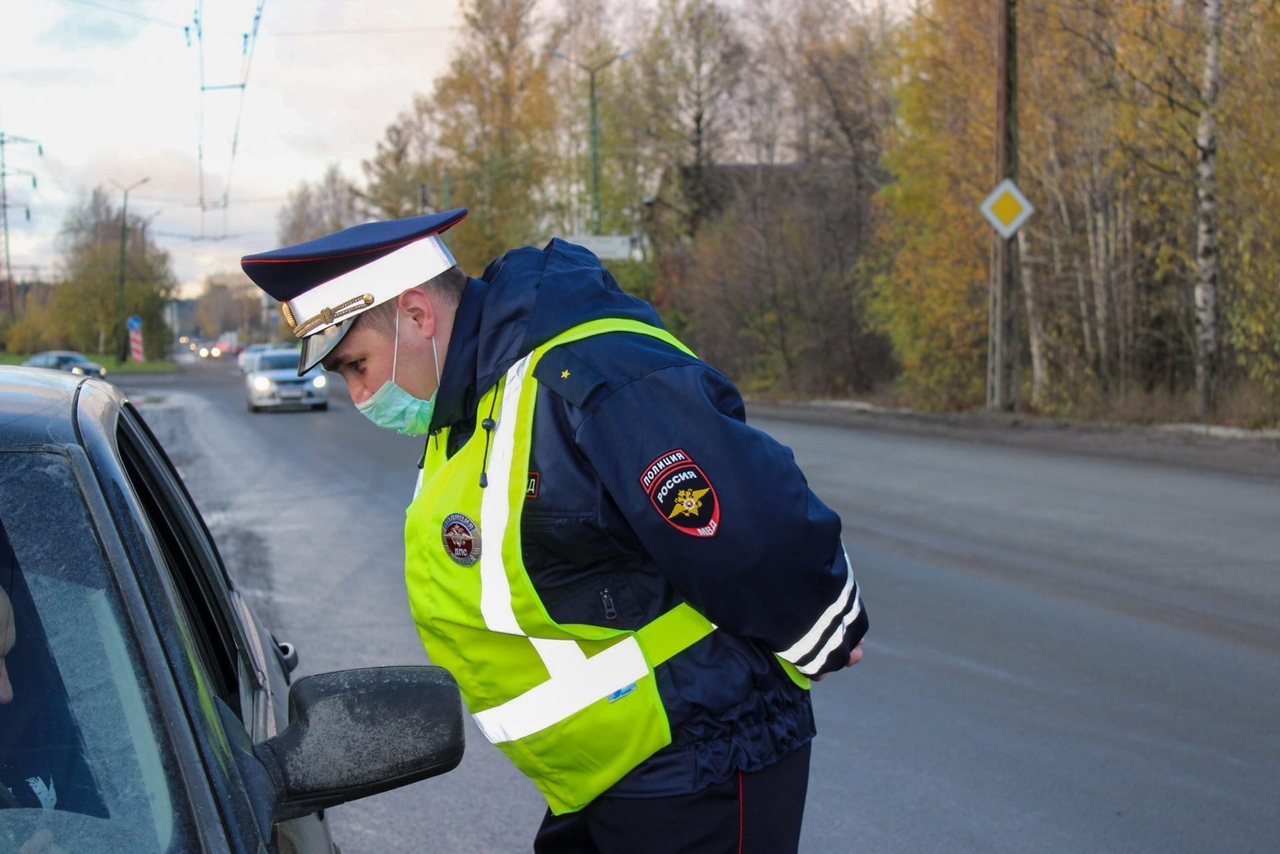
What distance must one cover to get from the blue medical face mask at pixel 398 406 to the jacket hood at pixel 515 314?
60mm

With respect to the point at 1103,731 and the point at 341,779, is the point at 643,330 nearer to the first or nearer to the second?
the point at 341,779

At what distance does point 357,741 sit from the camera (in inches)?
70.1

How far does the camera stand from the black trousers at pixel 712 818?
81.9 inches

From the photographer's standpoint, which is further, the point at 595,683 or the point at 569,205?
the point at 569,205

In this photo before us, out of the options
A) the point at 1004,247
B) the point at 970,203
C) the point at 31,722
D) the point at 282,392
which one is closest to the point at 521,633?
→ the point at 31,722

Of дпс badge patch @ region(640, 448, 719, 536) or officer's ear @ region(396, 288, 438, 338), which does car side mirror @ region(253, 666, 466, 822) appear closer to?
дпс badge patch @ region(640, 448, 719, 536)

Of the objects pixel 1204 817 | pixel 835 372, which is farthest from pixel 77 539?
pixel 835 372

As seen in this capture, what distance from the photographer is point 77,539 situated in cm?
172

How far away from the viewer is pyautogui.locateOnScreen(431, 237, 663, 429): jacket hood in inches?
83.3

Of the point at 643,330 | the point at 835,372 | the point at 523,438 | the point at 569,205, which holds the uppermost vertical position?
the point at 569,205

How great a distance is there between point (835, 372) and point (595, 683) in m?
27.1

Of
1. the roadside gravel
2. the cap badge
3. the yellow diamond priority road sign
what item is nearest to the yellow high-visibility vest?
the cap badge

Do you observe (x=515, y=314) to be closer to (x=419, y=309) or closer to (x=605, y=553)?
(x=419, y=309)

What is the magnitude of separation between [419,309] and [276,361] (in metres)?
28.4
